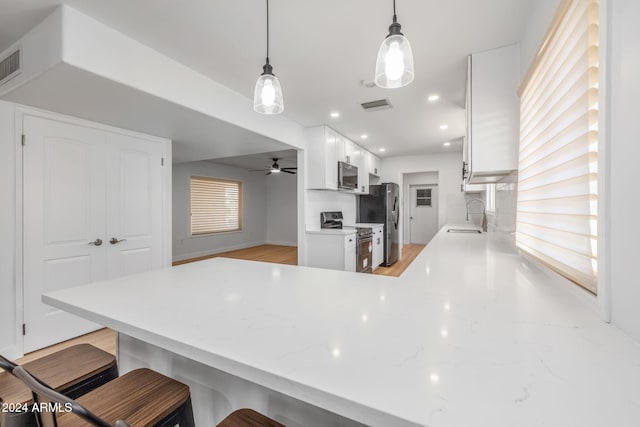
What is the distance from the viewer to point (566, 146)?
104 cm

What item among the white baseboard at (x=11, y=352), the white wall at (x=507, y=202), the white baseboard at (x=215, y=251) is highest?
the white wall at (x=507, y=202)

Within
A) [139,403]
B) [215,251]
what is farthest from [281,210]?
[139,403]

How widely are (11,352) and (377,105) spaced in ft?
13.2

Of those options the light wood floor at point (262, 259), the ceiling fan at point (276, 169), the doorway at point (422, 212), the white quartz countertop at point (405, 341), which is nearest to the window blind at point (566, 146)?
the white quartz countertop at point (405, 341)

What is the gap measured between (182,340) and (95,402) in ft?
1.48

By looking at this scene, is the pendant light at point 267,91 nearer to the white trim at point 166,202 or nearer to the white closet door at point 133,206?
the white closet door at point 133,206

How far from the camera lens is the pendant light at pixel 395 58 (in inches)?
41.5

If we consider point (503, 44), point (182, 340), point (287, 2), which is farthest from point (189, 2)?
point (503, 44)

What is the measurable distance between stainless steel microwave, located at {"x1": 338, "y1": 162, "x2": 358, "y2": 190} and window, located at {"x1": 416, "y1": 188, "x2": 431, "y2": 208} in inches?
140

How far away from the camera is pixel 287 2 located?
5.21 ft

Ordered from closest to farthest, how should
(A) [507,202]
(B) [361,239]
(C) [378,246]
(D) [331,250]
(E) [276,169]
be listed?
(A) [507,202]
(D) [331,250]
(B) [361,239]
(C) [378,246]
(E) [276,169]

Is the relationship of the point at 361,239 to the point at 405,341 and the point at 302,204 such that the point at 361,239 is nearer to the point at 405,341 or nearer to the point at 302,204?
the point at 302,204

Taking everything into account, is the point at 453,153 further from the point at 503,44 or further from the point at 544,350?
the point at 544,350

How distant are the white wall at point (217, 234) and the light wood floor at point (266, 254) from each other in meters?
0.20
